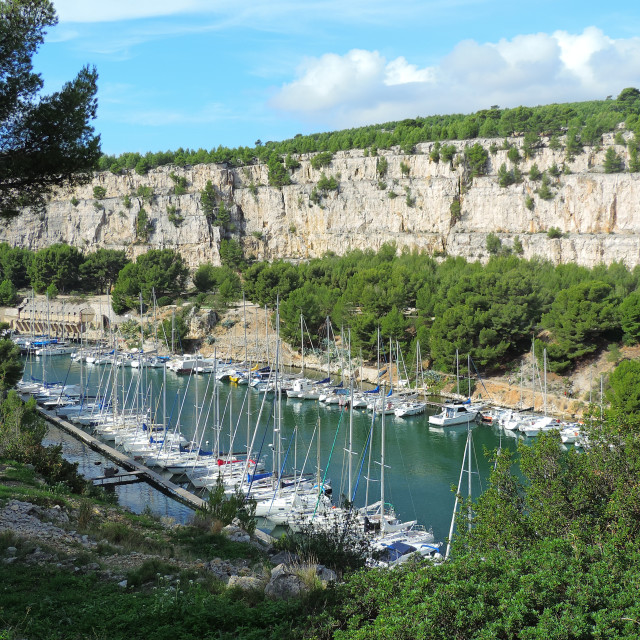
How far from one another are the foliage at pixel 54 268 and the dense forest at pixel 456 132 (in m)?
14.5

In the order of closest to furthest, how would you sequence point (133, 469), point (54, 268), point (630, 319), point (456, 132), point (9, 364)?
point (133, 469) → point (9, 364) → point (630, 319) → point (54, 268) → point (456, 132)

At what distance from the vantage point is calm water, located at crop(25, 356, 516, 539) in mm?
20578

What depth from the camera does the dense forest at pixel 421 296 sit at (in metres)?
35.7

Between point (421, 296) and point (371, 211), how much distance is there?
26.0 metres

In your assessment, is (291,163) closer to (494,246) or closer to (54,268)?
(494,246)

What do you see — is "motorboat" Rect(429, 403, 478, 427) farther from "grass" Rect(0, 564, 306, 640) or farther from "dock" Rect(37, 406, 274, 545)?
"grass" Rect(0, 564, 306, 640)

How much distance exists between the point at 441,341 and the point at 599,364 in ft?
27.1

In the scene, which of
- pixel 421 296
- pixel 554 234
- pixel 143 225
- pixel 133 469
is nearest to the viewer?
pixel 133 469

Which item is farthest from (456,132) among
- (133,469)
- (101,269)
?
(133,469)

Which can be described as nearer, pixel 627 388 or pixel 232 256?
pixel 627 388

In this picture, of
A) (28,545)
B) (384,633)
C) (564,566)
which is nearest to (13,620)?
(28,545)

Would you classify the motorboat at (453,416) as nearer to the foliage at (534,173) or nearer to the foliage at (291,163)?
the foliage at (534,173)

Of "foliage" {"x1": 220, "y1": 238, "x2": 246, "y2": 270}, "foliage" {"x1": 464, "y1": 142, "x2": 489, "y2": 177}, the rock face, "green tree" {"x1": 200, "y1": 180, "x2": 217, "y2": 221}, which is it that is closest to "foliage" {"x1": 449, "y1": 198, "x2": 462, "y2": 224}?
the rock face

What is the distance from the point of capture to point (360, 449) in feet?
89.5
